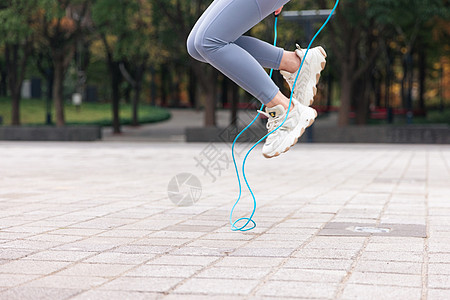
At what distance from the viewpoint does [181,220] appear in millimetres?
5602

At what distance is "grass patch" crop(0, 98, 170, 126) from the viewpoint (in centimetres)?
3597

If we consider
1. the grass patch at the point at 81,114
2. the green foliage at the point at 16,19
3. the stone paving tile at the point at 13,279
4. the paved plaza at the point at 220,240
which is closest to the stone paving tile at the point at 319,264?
the paved plaza at the point at 220,240

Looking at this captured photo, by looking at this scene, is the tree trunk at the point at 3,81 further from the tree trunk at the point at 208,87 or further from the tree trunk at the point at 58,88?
the tree trunk at the point at 208,87

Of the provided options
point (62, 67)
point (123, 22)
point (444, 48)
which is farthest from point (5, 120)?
point (444, 48)

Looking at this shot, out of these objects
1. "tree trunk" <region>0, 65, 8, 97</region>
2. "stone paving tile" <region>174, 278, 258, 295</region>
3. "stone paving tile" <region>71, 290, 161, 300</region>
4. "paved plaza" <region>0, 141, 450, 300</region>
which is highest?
"tree trunk" <region>0, 65, 8, 97</region>

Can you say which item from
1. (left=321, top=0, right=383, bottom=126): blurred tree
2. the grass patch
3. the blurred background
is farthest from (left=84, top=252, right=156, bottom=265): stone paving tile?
the grass patch

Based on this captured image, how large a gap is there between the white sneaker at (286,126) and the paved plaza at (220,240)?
616 mm

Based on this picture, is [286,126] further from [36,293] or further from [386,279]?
[36,293]

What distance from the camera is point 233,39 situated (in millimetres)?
4090

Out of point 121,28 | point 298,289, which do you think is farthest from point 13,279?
point 121,28

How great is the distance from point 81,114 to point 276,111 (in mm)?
36194

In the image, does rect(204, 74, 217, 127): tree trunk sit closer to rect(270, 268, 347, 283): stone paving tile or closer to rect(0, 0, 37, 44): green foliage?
rect(0, 0, 37, 44): green foliage

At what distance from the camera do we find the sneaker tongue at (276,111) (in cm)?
425

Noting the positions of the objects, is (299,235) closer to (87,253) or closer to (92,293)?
(87,253)
